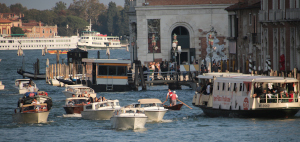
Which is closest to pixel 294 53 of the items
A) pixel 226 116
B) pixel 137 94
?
pixel 226 116

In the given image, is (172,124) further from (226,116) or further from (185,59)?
(185,59)

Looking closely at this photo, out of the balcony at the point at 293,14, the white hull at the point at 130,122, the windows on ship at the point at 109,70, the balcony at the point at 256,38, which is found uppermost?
the balcony at the point at 293,14

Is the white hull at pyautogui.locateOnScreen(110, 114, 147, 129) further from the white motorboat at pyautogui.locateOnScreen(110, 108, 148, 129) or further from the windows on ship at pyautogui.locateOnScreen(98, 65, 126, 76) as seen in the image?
the windows on ship at pyautogui.locateOnScreen(98, 65, 126, 76)

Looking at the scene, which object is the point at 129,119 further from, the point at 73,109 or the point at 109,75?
the point at 109,75

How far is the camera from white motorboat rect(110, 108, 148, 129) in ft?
104

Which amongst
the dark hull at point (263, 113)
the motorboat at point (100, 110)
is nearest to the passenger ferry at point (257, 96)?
the dark hull at point (263, 113)

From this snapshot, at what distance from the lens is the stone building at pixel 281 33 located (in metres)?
42.8

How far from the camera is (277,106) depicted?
32.3m

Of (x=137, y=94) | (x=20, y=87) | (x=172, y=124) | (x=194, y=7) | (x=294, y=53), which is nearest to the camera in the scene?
(x=172, y=124)

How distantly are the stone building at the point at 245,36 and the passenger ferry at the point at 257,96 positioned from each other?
44.8 feet

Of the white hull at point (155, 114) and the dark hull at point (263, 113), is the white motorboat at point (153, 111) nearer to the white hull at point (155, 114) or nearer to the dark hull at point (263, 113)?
the white hull at point (155, 114)

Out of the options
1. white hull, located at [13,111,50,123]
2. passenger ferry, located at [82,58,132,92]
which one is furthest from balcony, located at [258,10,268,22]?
white hull, located at [13,111,50,123]

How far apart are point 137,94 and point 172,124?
17504 mm

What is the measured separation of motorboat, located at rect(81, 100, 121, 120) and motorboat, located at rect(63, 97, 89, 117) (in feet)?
5.25
